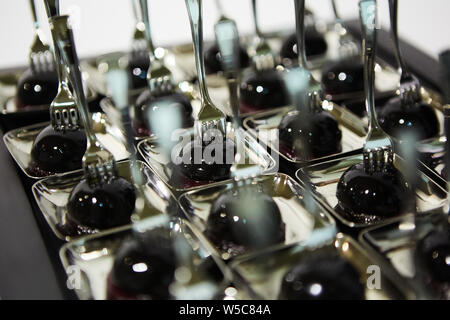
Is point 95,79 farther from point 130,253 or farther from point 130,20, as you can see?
point 130,20

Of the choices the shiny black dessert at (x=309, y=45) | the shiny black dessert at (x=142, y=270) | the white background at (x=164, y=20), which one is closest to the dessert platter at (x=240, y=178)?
the shiny black dessert at (x=142, y=270)

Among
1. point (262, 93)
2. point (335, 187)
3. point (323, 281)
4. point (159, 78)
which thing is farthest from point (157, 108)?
point (323, 281)

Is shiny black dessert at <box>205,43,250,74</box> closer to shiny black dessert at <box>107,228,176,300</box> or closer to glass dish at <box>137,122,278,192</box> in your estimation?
glass dish at <box>137,122,278,192</box>

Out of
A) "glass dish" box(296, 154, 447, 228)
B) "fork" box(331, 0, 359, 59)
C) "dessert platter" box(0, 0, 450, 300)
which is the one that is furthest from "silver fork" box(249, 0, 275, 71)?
"glass dish" box(296, 154, 447, 228)

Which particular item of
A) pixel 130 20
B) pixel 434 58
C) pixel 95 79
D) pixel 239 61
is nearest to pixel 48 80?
pixel 95 79

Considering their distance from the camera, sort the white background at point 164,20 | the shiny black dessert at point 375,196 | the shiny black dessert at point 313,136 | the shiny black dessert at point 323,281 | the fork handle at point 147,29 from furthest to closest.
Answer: the white background at point 164,20
the fork handle at point 147,29
the shiny black dessert at point 313,136
the shiny black dessert at point 375,196
the shiny black dessert at point 323,281

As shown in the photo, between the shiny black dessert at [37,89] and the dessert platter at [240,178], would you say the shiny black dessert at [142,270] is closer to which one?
the dessert platter at [240,178]
